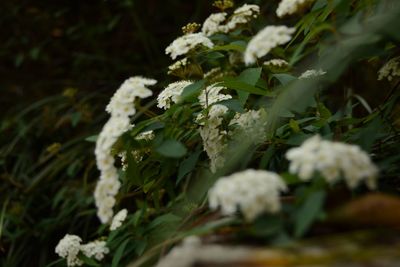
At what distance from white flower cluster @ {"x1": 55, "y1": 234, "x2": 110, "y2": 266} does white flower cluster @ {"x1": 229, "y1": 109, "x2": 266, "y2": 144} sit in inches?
27.9

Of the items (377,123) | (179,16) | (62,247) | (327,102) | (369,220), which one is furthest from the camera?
(179,16)

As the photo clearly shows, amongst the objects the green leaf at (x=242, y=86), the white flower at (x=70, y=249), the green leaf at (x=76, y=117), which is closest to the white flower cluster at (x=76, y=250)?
the white flower at (x=70, y=249)

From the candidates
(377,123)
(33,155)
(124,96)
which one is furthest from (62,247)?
(33,155)

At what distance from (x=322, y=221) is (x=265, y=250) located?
0.12 m

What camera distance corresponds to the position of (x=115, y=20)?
11.5ft

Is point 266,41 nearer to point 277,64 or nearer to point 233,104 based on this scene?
point 233,104

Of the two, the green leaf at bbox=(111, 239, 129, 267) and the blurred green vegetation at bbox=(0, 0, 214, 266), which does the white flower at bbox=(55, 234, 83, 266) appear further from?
the blurred green vegetation at bbox=(0, 0, 214, 266)

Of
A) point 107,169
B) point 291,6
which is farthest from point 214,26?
point 107,169

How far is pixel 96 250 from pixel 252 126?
770mm

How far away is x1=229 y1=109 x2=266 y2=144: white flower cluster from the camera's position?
1336 millimetres

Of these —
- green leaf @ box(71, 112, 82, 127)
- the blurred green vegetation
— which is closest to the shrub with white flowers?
the blurred green vegetation

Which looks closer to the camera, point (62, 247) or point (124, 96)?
point (124, 96)

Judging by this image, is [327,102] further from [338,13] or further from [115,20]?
[338,13]

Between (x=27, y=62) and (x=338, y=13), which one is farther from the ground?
(x=27, y=62)
